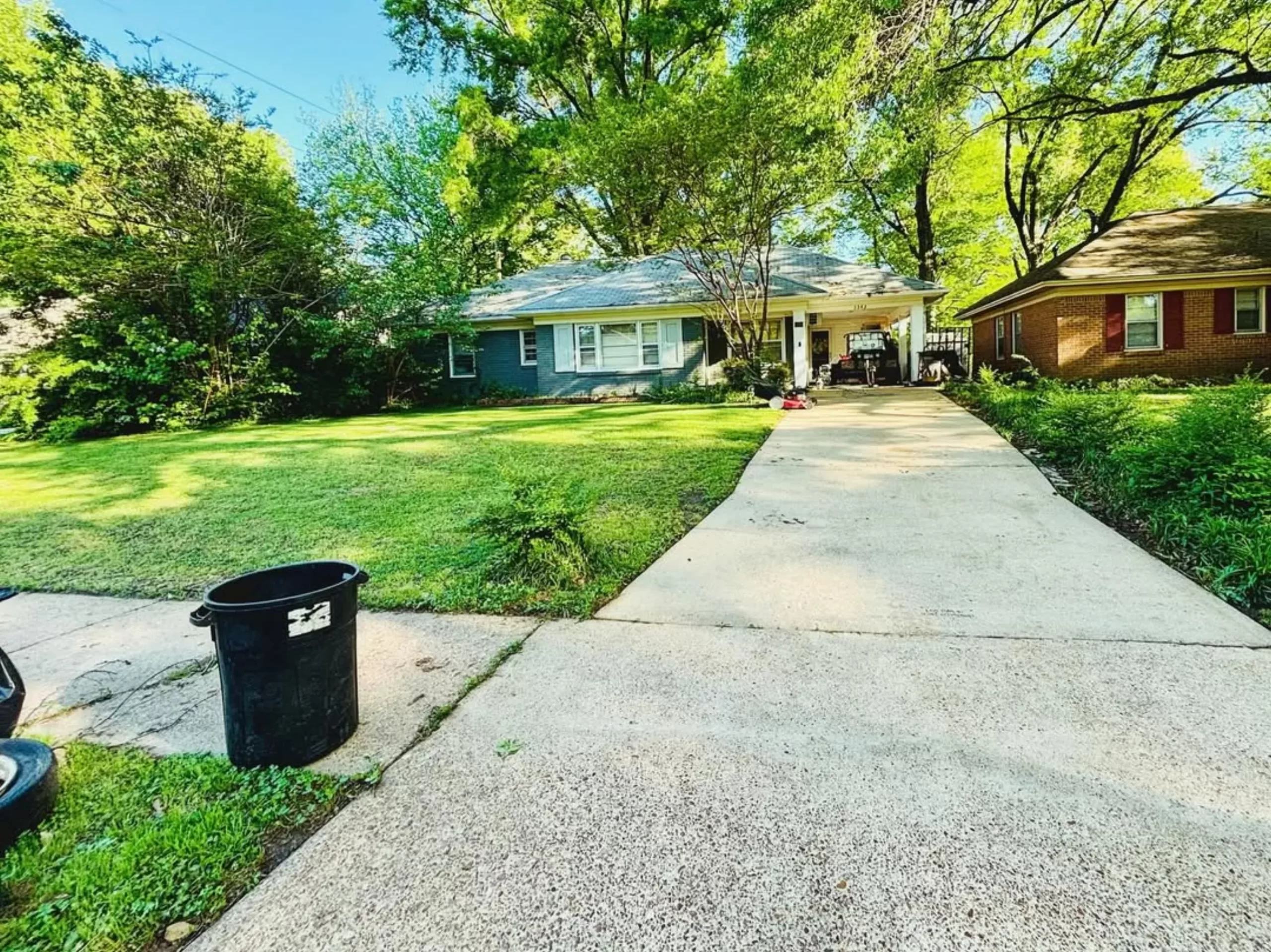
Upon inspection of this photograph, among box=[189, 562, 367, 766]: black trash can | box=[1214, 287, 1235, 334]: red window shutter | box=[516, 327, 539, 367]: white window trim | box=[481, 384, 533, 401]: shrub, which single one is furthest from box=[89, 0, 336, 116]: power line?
box=[1214, 287, 1235, 334]: red window shutter

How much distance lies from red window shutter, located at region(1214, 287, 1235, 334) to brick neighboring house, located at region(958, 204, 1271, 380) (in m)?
0.02

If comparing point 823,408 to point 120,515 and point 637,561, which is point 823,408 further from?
point 120,515

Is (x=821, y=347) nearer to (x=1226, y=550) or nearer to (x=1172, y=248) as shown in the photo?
(x=1172, y=248)

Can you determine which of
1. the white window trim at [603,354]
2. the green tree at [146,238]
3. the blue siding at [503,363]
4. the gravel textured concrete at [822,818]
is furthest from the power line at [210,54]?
the gravel textured concrete at [822,818]

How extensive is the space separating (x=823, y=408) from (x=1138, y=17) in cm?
877

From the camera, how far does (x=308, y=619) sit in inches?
89.0

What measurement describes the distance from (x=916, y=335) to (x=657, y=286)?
7.65m

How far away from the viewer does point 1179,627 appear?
3.22 meters

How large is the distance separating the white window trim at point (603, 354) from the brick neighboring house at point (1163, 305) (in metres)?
9.20

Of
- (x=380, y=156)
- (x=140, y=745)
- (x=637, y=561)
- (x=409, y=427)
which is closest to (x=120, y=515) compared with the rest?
(x=140, y=745)

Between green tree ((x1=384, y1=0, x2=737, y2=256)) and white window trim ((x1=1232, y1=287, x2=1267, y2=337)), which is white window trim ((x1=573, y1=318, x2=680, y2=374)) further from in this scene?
white window trim ((x1=1232, y1=287, x2=1267, y2=337))

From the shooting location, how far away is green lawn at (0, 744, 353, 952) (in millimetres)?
1634

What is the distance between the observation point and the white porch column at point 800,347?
16266 mm

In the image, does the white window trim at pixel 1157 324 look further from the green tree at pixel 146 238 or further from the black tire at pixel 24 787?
the green tree at pixel 146 238
